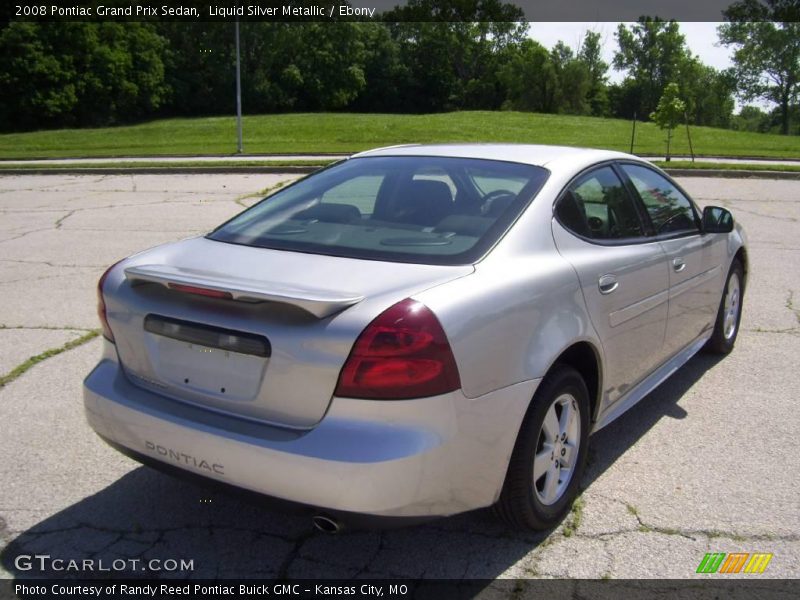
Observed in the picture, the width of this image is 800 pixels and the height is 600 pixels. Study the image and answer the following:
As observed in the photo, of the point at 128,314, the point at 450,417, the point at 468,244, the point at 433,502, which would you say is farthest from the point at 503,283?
the point at 128,314

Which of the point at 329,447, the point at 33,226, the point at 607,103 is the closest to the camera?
the point at 329,447

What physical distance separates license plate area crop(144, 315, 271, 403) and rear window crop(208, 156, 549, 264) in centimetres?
58

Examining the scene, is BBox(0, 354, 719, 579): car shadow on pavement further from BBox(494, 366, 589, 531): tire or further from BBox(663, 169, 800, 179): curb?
BBox(663, 169, 800, 179): curb

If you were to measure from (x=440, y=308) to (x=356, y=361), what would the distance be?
0.33 meters

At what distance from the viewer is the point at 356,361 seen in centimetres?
249

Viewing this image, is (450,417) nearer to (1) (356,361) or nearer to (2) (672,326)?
(1) (356,361)

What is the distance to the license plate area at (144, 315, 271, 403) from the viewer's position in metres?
2.64

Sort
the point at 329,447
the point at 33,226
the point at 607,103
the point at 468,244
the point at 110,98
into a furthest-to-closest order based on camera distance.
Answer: the point at 607,103 → the point at 110,98 → the point at 33,226 → the point at 468,244 → the point at 329,447

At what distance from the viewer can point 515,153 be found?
3.86 metres

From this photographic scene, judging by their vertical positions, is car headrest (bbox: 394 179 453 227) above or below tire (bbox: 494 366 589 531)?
above

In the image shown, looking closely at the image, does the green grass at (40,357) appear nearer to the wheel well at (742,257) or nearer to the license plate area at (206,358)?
the license plate area at (206,358)

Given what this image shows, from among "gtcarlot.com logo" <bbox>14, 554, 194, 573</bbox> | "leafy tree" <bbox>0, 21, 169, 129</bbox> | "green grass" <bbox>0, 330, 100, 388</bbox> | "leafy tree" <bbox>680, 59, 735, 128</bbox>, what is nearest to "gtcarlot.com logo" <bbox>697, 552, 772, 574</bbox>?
"gtcarlot.com logo" <bbox>14, 554, 194, 573</bbox>

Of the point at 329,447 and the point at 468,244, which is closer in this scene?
the point at 329,447

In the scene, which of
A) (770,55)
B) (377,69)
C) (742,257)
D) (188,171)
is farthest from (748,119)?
(742,257)
